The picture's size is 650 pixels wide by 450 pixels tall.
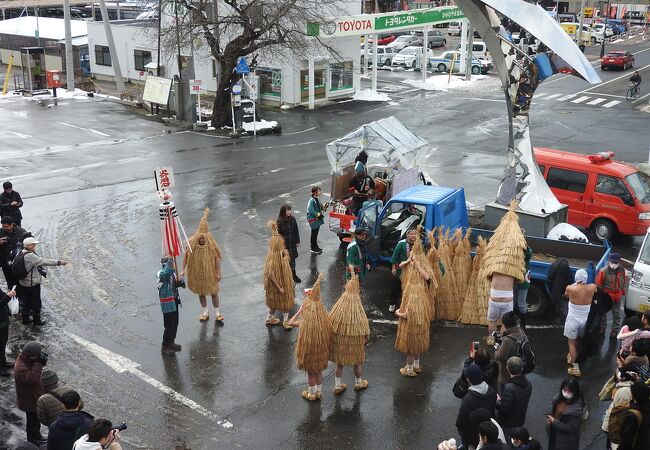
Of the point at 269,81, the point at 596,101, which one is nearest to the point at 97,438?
the point at 269,81

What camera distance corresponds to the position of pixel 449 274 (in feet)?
40.3

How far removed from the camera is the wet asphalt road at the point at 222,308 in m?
9.50

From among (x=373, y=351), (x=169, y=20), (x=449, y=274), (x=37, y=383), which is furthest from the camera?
(x=169, y=20)

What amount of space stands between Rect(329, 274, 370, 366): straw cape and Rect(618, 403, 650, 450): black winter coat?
3422 mm

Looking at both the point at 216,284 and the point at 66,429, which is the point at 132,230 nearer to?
the point at 216,284

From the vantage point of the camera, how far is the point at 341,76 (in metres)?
37.8

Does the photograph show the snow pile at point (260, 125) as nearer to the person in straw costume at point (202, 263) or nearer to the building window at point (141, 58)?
the building window at point (141, 58)

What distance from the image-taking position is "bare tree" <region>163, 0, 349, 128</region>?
28109mm

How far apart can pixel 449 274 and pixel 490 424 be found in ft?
Answer: 18.5

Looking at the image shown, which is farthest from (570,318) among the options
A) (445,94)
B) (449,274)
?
(445,94)

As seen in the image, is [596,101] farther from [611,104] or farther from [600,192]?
[600,192]

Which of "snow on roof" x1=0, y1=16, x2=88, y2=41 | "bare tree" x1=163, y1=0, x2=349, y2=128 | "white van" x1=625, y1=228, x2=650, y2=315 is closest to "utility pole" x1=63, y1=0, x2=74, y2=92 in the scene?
"bare tree" x1=163, y1=0, x2=349, y2=128

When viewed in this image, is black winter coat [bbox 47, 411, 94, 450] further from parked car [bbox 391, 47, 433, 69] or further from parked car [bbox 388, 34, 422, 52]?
parked car [bbox 388, 34, 422, 52]

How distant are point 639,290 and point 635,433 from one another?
4981mm
